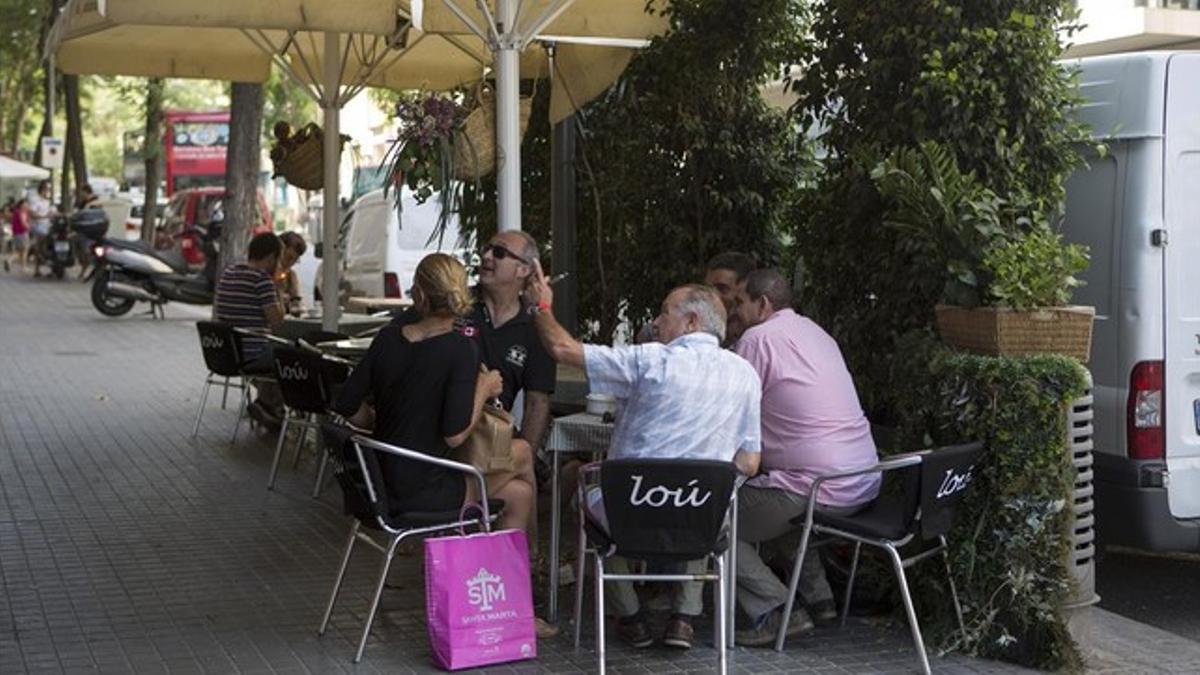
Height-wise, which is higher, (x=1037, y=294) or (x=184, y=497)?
(x=1037, y=294)

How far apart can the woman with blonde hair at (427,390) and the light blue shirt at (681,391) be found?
57 centimetres

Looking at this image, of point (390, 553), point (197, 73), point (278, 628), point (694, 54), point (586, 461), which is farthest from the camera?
point (197, 73)

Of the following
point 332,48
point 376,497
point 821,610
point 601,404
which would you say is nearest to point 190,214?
point 332,48

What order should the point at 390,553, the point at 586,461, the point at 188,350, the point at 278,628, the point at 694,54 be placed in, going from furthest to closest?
the point at 188,350
the point at 694,54
the point at 586,461
the point at 278,628
the point at 390,553

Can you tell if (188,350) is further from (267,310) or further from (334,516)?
(334,516)

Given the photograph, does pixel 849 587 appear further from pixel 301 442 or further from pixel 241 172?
pixel 241 172

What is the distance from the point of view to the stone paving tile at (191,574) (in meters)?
6.18

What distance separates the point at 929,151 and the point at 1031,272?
0.63 m

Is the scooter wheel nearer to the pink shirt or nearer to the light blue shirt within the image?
the pink shirt

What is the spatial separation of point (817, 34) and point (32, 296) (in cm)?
2298

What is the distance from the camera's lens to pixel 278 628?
6578 millimetres

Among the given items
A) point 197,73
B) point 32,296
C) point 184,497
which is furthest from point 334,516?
point 32,296

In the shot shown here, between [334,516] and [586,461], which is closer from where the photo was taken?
[586,461]

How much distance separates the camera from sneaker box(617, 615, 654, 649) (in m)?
6.33
